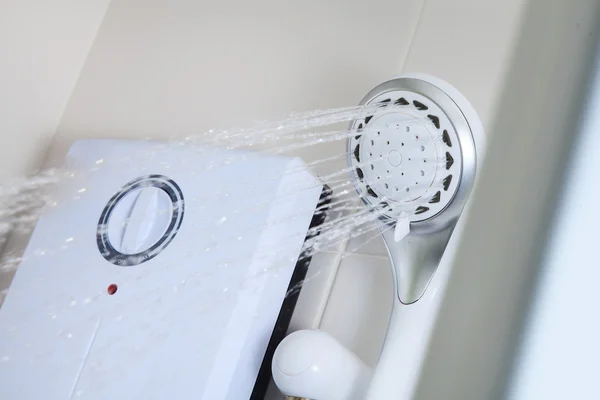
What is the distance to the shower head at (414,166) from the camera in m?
0.37

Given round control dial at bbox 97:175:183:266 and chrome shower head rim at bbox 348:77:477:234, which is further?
round control dial at bbox 97:175:183:266

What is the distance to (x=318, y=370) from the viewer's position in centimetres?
40

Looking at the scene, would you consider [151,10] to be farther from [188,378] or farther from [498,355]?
[498,355]

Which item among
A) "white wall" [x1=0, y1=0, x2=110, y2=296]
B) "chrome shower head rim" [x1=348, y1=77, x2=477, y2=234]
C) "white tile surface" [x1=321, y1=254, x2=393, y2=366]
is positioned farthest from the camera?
"white wall" [x1=0, y1=0, x2=110, y2=296]

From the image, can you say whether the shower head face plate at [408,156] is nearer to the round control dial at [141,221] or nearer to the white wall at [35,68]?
the round control dial at [141,221]

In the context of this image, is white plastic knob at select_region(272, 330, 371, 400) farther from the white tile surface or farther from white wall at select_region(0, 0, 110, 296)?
white wall at select_region(0, 0, 110, 296)

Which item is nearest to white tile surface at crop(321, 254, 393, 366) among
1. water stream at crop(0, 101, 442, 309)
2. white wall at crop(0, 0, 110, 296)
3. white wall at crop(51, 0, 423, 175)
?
water stream at crop(0, 101, 442, 309)

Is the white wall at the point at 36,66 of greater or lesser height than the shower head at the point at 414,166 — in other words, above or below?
above

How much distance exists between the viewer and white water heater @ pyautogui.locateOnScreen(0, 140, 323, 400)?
457 millimetres

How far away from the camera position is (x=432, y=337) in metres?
0.13

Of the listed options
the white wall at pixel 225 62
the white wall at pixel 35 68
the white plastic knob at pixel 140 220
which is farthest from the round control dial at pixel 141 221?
the white wall at pixel 35 68

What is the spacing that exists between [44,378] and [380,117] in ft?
1.27

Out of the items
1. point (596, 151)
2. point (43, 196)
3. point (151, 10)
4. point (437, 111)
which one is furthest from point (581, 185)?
point (151, 10)

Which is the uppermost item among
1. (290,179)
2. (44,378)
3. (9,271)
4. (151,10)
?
(151,10)
